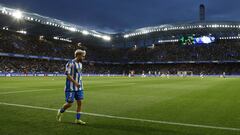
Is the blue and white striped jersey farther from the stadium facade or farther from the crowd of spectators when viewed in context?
the crowd of spectators

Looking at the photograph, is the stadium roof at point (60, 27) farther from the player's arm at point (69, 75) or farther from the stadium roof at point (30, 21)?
the player's arm at point (69, 75)

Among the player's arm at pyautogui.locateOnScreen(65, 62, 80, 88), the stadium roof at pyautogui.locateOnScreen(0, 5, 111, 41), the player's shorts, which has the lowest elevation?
the player's shorts

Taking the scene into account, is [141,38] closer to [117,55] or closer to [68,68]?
[117,55]

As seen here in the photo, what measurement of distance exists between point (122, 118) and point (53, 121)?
2318mm

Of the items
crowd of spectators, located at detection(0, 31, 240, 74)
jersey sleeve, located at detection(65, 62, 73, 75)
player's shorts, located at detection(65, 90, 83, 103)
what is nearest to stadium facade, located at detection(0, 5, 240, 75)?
crowd of spectators, located at detection(0, 31, 240, 74)

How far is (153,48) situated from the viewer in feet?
347

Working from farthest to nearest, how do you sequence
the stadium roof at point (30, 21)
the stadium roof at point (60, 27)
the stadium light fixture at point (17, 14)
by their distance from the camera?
the stadium roof at point (60, 27) < the stadium light fixture at point (17, 14) < the stadium roof at point (30, 21)

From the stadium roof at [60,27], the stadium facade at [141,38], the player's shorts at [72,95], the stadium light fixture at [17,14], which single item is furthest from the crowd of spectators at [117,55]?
the player's shorts at [72,95]

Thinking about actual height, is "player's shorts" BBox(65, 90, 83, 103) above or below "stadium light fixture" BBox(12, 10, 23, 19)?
below

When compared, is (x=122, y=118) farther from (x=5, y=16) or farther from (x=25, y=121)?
(x=5, y=16)

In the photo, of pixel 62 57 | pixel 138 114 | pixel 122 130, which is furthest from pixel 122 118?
pixel 62 57

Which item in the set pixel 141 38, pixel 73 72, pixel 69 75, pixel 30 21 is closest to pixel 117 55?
pixel 141 38

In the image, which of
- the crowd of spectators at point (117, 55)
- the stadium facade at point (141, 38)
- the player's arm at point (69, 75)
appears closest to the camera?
the player's arm at point (69, 75)

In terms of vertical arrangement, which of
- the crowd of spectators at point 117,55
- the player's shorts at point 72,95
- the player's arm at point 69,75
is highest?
the crowd of spectators at point 117,55
